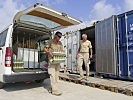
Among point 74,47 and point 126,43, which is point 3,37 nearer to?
point 126,43

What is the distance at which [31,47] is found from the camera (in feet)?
28.4

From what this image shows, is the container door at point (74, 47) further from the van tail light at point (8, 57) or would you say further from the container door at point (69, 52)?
the van tail light at point (8, 57)

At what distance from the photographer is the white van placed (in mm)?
6664

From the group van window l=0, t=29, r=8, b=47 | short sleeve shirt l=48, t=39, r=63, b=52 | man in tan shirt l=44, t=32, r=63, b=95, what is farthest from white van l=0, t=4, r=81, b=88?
short sleeve shirt l=48, t=39, r=63, b=52

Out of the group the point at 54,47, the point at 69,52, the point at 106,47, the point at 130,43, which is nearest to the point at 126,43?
the point at 130,43

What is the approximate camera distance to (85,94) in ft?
22.5

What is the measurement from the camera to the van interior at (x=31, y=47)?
792 centimetres

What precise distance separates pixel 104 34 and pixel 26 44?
3008mm

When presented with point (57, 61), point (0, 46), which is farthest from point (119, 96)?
point (0, 46)

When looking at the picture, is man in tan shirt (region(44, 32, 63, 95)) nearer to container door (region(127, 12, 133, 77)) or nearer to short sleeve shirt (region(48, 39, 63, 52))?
short sleeve shirt (region(48, 39, 63, 52))

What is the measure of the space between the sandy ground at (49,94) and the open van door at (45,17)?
2095 mm

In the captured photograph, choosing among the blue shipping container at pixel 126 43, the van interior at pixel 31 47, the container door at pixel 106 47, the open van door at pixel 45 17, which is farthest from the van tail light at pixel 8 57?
the blue shipping container at pixel 126 43

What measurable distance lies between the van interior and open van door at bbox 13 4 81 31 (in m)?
0.39

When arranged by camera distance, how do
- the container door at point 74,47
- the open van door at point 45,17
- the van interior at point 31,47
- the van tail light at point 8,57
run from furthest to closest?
the container door at point 74,47, the van interior at point 31,47, the van tail light at point 8,57, the open van door at point 45,17
